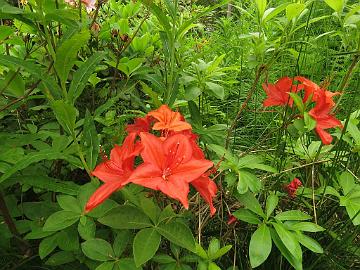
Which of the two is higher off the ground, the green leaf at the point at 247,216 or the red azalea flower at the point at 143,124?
the red azalea flower at the point at 143,124

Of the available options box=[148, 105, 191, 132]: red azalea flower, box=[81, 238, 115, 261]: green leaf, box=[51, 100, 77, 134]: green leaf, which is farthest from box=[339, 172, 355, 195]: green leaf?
box=[51, 100, 77, 134]: green leaf

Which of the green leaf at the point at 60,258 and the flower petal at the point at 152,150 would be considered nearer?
the flower petal at the point at 152,150

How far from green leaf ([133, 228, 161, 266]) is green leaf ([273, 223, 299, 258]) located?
0.32 meters

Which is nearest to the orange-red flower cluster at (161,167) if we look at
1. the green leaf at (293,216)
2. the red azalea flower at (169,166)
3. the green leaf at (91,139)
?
the red azalea flower at (169,166)

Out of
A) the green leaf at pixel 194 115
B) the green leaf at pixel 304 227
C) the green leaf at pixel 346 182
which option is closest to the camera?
the green leaf at pixel 304 227

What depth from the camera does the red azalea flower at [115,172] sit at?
83 cm

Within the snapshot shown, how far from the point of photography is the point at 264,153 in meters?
1.55

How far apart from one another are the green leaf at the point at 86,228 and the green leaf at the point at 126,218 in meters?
0.11

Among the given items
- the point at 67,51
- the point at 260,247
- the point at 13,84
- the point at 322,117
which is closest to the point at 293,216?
the point at 260,247

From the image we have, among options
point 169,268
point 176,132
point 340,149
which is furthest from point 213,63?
point 169,268

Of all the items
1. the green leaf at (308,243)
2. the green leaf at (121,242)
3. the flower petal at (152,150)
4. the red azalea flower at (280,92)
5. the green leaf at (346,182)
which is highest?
the flower petal at (152,150)

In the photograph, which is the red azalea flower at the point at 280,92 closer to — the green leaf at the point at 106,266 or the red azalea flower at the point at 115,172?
the red azalea flower at the point at 115,172

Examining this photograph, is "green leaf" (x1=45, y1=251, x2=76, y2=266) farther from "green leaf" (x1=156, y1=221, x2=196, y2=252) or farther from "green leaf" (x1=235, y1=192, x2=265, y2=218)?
"green leaf" (x1=235, y1=192, x2=265, y2=218)

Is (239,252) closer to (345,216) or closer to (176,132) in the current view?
(345,216)
